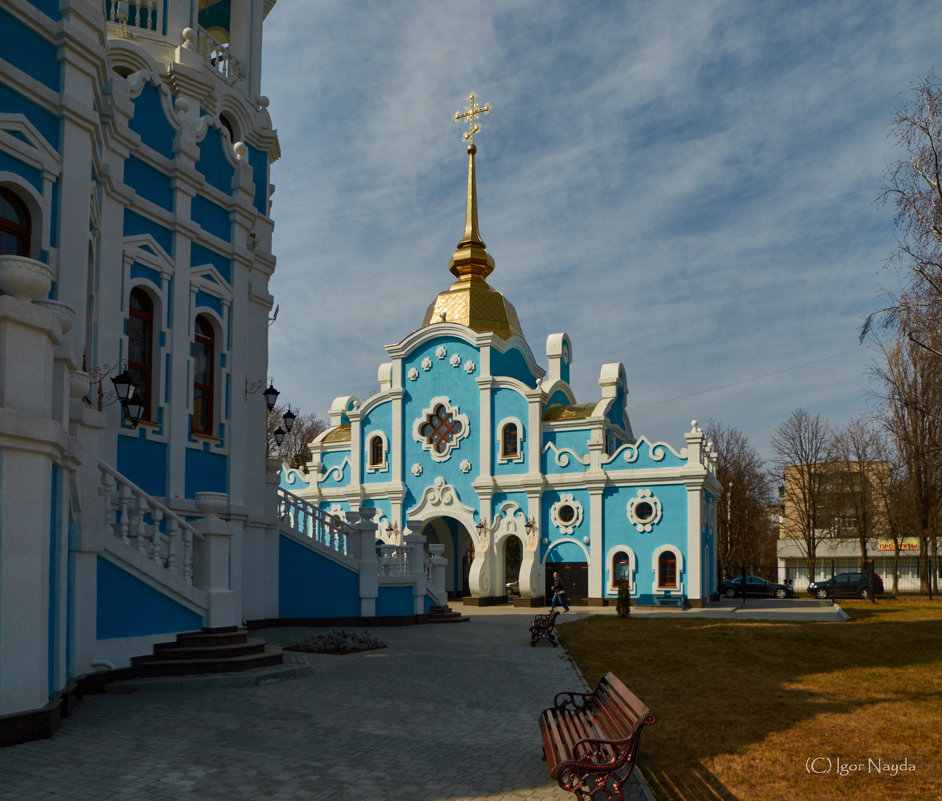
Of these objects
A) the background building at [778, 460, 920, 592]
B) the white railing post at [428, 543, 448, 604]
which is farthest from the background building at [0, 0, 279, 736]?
the background building at [778, 460, 920, 592]

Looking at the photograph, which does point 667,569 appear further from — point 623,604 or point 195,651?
point 195,651

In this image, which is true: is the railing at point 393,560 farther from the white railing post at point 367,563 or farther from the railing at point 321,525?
the railing at point 321,525

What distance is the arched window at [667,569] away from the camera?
1201 inches

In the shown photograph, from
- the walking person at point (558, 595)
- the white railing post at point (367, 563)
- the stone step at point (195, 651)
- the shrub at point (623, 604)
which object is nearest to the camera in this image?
the stone step at point (195, 651)

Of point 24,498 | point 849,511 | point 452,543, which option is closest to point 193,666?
point 24,498

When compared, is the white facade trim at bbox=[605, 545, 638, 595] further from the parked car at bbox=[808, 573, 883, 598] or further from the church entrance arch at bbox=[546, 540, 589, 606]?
the parked car at bbox=[808, 573, 883, 598]

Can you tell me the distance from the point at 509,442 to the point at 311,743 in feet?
85.6

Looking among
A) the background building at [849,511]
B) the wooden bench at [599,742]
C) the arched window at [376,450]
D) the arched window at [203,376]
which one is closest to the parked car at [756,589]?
the background building at [849,511]

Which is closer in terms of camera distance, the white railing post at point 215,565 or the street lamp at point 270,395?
the white railing post at point 215,565

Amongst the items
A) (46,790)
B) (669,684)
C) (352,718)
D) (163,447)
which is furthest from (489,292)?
(46,790)

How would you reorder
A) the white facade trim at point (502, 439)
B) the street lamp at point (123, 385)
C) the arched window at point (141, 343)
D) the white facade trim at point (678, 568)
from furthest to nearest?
1. the white facade trim at point (502, 439)
2. the white facade trim at point (678, 568)
3. the arched window at point (141, 343)
4. the street lamp at point (123, 385)

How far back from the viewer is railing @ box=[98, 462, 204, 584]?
427 inches

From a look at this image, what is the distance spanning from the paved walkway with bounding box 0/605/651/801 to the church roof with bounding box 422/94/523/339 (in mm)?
25094

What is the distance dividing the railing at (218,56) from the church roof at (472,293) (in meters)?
17.5
